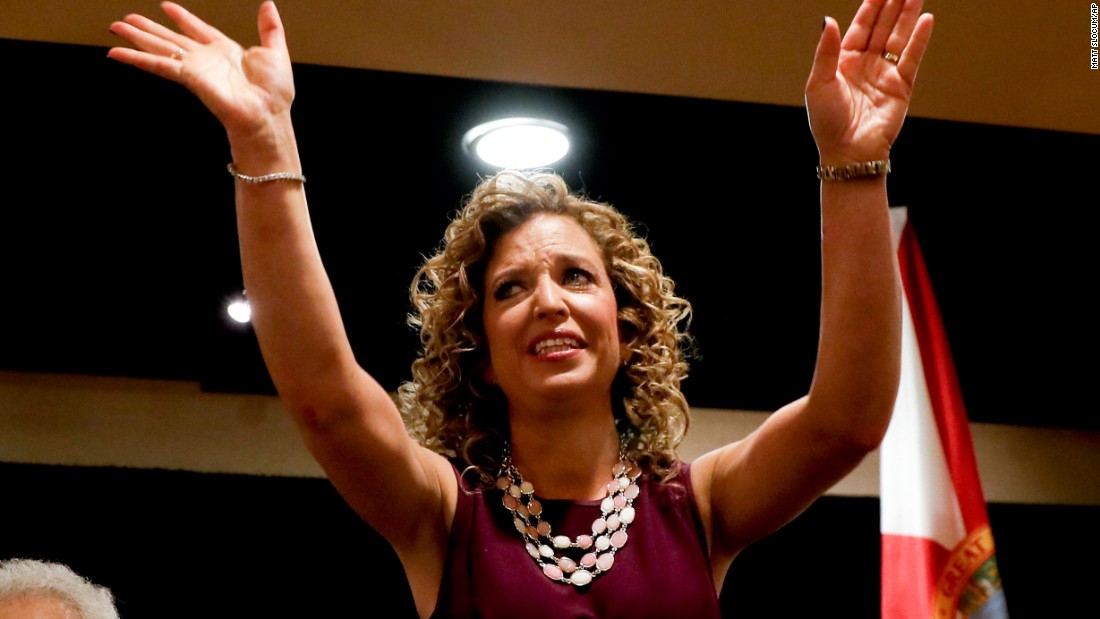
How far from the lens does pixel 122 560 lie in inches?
138

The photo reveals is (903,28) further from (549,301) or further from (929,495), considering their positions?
(929,495)

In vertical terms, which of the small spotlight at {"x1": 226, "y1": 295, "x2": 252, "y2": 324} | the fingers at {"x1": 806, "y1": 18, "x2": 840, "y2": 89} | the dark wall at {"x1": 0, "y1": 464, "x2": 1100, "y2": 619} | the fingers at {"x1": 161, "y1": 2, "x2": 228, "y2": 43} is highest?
the small spotlight at {"x1": 226, "y1": 295, "x2": 252, "y2": 324}

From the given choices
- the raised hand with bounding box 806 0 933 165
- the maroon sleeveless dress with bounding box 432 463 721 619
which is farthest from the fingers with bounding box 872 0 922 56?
the maroon sleeveless dress with bounding box 432 463 721 619

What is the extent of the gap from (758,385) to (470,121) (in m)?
1.89

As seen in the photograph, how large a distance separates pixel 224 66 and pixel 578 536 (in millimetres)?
700

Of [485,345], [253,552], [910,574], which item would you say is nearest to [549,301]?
[485,345]

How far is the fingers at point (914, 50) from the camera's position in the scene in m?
1.23

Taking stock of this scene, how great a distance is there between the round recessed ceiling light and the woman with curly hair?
3.44ft

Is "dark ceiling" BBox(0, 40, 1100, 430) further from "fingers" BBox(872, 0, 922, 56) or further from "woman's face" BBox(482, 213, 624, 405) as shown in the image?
"fingers" BBox(872, 0, 922, 56)

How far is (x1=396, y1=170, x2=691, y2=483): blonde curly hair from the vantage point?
5.01 ft

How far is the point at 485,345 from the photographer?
5.07 ft

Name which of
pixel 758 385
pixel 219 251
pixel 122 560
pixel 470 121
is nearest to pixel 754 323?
pixel 758 385

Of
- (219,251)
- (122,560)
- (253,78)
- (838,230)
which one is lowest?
(838,230)

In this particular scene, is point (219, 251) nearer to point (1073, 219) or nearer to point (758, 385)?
point (758, 385)
